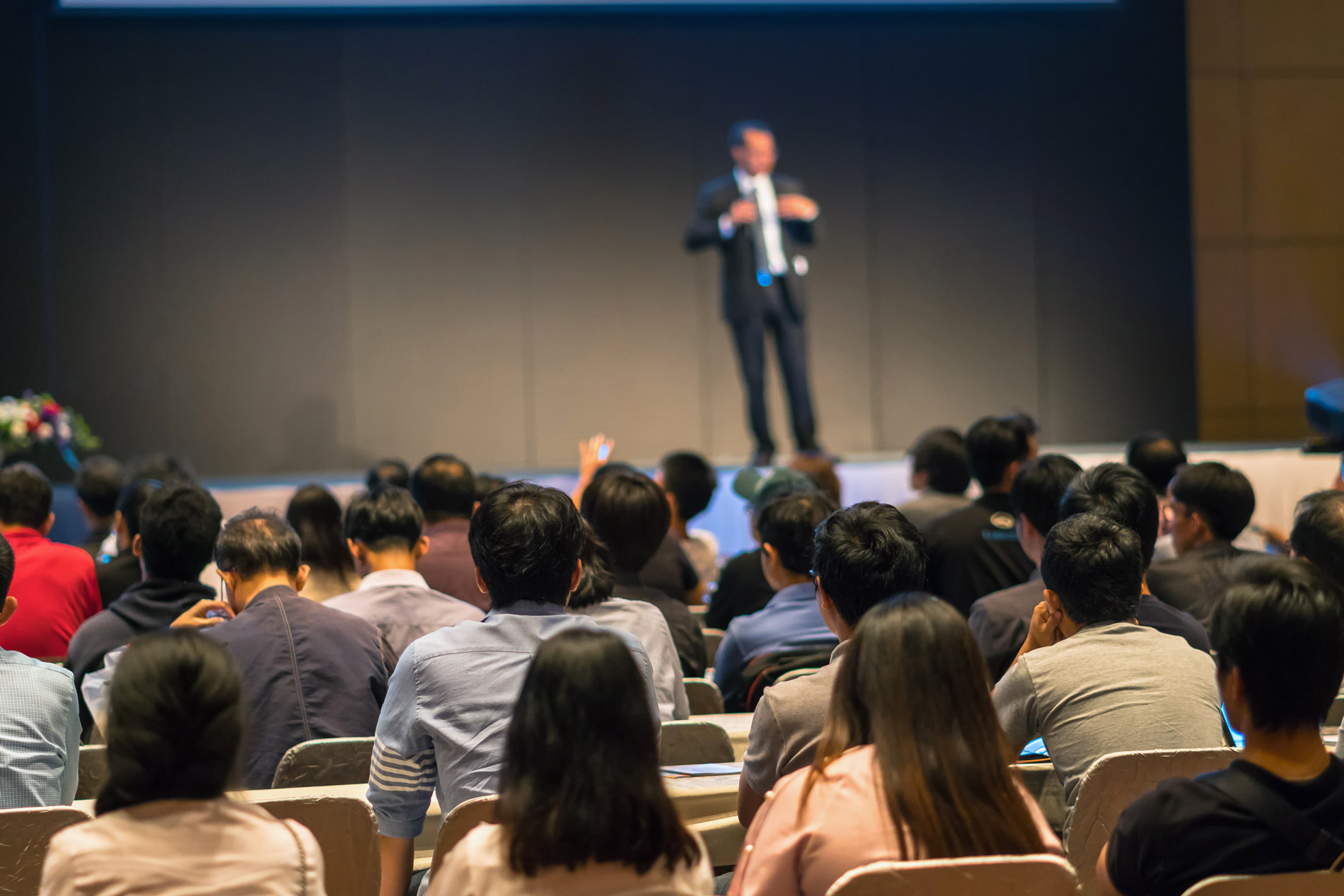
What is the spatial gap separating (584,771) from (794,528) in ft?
5.76

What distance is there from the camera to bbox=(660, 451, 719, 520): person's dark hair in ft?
15.0

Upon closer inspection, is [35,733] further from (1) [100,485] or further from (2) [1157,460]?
(2) [1157,460]

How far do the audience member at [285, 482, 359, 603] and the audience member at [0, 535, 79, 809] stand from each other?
4.36 feet

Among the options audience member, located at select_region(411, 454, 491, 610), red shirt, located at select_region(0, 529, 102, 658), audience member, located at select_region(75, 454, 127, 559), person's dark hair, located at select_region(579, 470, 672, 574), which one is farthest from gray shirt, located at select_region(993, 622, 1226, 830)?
audience member, located at select_region(75, 454, 127, 559)

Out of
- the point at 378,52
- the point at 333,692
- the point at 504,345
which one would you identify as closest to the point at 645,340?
the point at 504,345

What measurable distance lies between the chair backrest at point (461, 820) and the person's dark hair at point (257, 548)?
3.54 feet

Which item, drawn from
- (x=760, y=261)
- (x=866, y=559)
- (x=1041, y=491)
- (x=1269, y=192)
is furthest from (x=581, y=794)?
(x=1269, y=192)

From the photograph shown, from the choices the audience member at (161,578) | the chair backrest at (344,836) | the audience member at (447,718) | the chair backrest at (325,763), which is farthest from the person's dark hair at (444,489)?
the chair backrest at (344,836)

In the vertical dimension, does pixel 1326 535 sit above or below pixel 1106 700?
above

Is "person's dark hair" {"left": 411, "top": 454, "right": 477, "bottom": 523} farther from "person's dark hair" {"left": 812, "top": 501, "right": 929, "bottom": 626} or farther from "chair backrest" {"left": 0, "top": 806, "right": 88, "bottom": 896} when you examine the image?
"chair backrest" {"left": 0, "top": 806, "right": 88, "bottom": 896}

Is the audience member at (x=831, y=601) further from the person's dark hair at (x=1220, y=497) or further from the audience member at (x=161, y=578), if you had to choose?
the audience member at (x=161, y=578)

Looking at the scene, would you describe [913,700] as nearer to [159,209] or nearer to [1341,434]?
[1341,434]

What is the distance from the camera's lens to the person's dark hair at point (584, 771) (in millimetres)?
1324

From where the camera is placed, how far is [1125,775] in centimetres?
183
